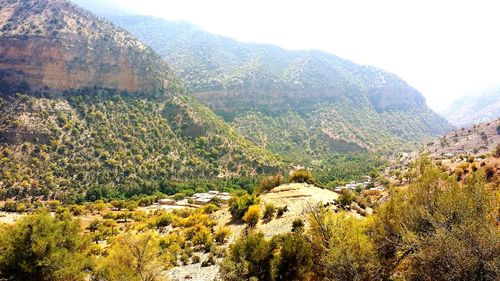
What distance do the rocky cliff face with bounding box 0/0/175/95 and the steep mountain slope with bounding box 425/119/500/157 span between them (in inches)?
3222

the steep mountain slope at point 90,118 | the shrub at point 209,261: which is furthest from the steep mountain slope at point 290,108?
the shrub at point 209,261

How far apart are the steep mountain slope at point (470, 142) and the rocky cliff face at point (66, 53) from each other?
8184cm

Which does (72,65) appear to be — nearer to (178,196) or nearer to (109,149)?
(109,149)

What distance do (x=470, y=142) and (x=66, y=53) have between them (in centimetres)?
11062

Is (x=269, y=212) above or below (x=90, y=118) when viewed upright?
above

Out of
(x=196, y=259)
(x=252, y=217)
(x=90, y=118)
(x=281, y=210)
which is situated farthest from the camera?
(x=90, y=118)

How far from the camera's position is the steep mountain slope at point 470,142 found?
89938 millimetres

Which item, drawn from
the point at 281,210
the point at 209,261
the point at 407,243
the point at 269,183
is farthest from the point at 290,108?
the point at 407,243

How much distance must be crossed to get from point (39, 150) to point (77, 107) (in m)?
17.0

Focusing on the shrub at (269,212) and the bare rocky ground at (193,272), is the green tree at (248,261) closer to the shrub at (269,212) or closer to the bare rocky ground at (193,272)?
the bare rocky ground at (193,272)

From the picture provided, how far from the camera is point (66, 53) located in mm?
92938

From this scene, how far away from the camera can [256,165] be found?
9212 cm

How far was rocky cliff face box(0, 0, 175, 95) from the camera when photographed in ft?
281

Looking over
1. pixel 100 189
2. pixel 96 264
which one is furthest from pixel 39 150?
pixel 96 264
